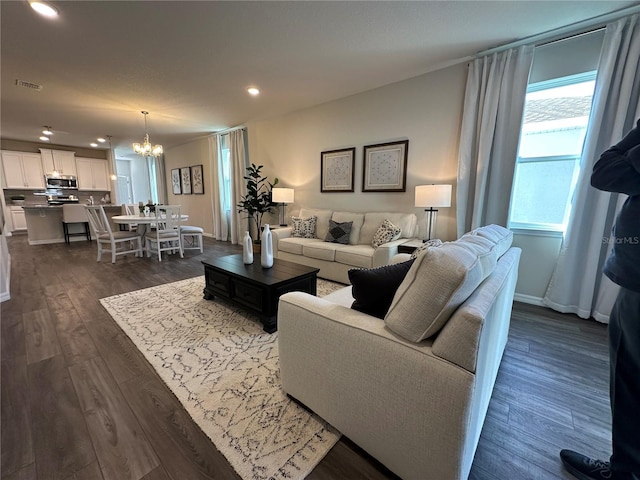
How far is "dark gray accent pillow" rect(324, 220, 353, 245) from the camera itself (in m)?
3.62

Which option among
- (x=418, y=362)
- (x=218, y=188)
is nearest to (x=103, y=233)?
(x=218, y=188)

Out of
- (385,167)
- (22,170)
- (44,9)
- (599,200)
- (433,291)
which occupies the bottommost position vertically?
(433,291)

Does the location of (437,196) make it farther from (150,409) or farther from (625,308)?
(150,409)

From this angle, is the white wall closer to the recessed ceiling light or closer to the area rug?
the area rug

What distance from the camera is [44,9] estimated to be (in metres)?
2.04

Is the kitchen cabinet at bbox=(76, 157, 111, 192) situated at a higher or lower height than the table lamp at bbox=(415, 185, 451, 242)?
higher

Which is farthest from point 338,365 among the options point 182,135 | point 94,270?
point 182,135

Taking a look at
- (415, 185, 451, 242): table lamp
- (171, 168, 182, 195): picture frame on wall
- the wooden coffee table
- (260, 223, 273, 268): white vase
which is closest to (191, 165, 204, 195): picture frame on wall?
(171, 168, 182, 195): picture frame on wall

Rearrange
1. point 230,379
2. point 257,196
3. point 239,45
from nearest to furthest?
1. point 230,379
2. point 239,45
3. point 257,196

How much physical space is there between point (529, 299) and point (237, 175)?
562cm

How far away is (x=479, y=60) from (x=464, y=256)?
9.95ft

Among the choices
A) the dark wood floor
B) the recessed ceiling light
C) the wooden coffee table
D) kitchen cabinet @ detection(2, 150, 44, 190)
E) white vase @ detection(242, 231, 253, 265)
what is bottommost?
the dark wood floor

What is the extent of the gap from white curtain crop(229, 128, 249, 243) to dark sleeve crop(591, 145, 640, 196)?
555 centimetres

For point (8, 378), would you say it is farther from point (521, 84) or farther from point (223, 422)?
point (521, 84)
